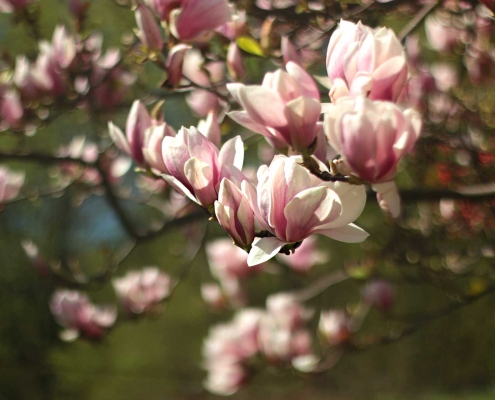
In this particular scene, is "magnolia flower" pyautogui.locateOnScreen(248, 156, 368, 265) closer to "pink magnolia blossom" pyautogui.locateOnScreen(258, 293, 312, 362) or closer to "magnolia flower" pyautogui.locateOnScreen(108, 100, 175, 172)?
"magnolia flower" pyautogui.locateOnScreen(108, 100, 175, 172)

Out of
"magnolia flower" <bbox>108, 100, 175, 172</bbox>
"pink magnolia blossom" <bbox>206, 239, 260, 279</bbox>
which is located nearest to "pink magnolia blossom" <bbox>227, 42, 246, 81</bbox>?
"magnolia flower" <bbox>108, 100, 175, 172</bbox>

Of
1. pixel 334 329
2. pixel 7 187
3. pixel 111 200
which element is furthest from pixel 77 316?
pixel 334 329

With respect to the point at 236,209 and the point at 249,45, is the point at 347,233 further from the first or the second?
the point at 249,45

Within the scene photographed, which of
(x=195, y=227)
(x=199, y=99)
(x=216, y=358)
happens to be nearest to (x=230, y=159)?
(x=199, y=99)

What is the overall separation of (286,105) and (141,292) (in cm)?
101

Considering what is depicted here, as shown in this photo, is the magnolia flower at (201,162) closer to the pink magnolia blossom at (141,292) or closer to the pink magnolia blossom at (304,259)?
the pink magnolia blossom at (141,292)

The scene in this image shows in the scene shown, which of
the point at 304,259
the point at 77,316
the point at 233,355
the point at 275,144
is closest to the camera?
the point at 275,144

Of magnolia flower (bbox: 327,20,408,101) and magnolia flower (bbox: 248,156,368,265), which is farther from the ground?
magnolia flower (bbox: 327,20,408,101)

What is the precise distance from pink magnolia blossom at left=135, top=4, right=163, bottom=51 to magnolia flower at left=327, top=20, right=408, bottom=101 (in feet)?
0.95

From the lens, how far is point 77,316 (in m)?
1.17

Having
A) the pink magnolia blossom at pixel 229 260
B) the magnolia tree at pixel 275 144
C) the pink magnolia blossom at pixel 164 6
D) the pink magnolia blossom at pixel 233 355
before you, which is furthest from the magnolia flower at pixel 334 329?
the pink magnolia blossom at pixel 164 6

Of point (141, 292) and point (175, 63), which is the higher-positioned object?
point (175, 63)

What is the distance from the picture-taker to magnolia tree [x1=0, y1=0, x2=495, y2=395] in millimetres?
386

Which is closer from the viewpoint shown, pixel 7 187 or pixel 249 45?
pixel 249 45
